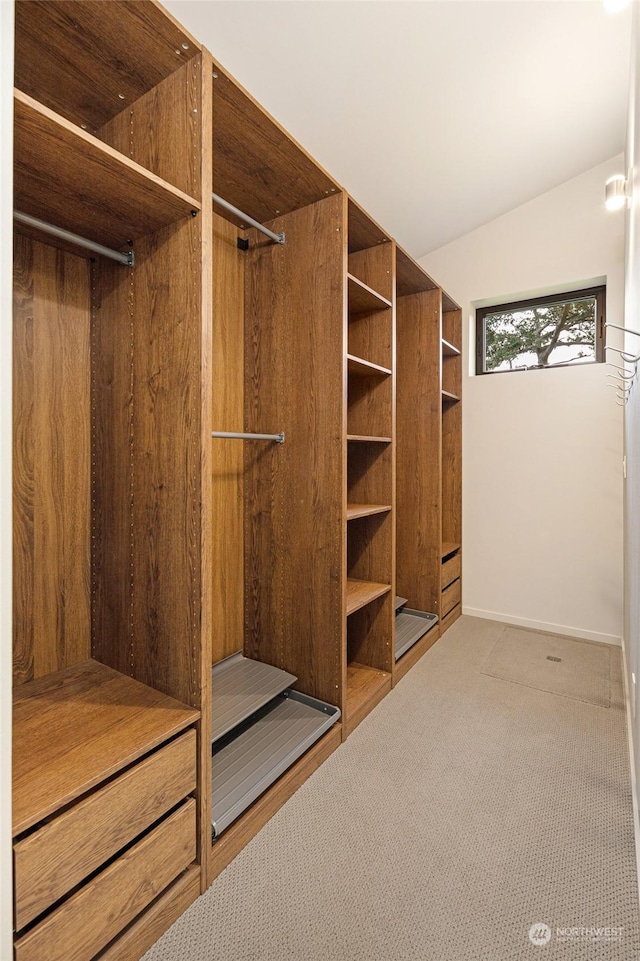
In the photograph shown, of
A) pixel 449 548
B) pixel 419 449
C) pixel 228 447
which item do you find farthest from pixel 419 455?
pixel 228 447

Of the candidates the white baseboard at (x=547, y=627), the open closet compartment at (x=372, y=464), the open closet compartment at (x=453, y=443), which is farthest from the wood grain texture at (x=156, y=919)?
the white baseboard at (x=547, y=627)

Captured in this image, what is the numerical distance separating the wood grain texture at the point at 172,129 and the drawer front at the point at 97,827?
1.55 m

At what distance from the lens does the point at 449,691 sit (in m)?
2.51

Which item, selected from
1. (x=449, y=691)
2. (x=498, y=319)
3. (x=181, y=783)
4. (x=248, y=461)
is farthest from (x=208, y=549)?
(x=498, y=319)

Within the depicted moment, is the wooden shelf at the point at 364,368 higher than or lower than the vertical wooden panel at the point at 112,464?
higher

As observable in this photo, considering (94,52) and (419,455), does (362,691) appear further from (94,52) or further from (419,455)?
(94,52)

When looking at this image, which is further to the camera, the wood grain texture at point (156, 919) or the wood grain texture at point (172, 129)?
the wood grain texture at point (172, 129)

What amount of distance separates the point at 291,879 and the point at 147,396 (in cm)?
153

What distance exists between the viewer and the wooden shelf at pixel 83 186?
1.00 m

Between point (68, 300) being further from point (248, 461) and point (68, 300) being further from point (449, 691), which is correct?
point (449, 691)

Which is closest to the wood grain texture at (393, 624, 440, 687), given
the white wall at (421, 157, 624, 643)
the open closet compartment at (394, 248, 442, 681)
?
the open closet compartment at (394, 248, 442, 681)

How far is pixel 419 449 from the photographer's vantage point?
3.21 metres

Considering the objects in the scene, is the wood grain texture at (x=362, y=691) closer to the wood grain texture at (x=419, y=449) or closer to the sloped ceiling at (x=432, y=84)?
the wood grain texture at (x=419, y=449)

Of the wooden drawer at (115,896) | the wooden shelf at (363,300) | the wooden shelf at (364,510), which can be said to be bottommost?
the wooden drawer at (115,896)
